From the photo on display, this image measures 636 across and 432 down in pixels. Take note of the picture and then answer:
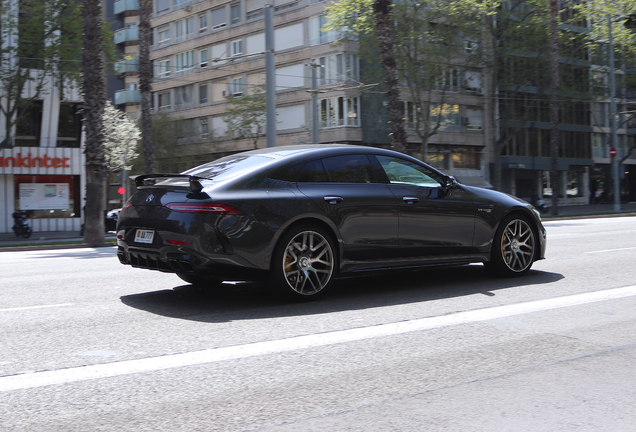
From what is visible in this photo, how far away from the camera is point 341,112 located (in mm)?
44562

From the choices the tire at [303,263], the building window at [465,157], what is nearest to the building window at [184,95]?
the building window at [465,157]

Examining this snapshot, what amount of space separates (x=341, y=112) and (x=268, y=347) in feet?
132

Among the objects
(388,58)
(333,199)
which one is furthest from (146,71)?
(333,199)

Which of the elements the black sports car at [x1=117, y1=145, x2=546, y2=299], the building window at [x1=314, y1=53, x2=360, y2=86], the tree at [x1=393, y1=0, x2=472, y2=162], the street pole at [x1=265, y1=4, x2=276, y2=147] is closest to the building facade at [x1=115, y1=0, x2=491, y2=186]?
the building window at [x1=314, y1=53, x2=360, y2=86]

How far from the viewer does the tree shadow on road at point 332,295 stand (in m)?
6.32

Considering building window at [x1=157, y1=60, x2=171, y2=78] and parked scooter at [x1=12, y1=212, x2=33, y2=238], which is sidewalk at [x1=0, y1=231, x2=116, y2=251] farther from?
building window at [x1=157, y1=60, x2=171, y2=78]

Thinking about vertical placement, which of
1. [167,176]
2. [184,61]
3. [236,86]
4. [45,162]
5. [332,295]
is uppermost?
[184,61]

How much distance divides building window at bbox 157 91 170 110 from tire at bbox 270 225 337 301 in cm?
5428

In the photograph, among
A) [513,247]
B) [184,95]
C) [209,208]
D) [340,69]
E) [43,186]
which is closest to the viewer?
[209,208]

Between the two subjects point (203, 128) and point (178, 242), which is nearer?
point (178, 242)

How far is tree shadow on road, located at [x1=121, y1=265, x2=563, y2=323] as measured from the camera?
632cm

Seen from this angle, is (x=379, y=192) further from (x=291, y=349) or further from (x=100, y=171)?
(x=100, y=171)

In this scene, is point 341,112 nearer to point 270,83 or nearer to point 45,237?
point 45,237

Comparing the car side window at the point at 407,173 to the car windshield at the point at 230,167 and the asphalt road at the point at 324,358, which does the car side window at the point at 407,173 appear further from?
the car windshield at the point at 230,167
